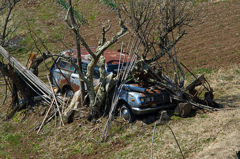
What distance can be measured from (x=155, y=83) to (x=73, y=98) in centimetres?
267

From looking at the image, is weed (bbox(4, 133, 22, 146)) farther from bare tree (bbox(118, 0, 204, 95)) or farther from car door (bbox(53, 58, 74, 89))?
bare tree (bbox(118, 0, 204, 95))

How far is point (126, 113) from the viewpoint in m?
7.45

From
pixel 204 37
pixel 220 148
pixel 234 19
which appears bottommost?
pixel 220 148

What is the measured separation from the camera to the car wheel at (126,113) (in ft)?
23.9

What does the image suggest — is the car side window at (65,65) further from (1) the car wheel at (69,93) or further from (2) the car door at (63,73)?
(1) the car wheel at (69,93)

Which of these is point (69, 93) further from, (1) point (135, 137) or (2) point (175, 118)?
(2) point (175, 118)

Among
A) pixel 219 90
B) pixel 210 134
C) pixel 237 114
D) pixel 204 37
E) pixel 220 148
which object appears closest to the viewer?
pixel 220 148

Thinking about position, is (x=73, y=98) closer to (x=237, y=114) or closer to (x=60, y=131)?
(x=60, y=131)

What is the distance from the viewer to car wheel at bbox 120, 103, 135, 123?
7.28 metres

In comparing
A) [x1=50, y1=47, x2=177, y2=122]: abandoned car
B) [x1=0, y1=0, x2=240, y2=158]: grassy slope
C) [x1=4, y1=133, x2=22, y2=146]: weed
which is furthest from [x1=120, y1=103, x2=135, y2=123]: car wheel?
[x1=4, y1=133, x2=22, y2=146]: weed

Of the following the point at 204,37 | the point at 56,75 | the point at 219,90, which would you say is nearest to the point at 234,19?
the point at 204,37

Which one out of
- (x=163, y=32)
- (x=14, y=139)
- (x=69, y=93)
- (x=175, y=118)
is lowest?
(x=14, y=139)

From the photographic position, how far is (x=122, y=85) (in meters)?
7.22

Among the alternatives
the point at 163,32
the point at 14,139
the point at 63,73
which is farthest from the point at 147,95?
the point at 14,139
